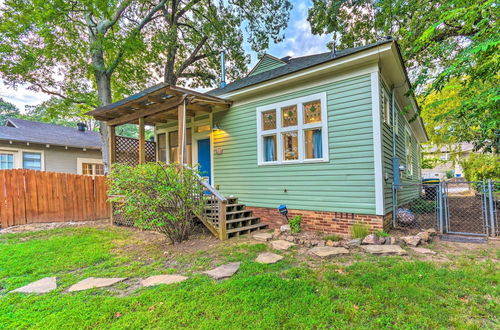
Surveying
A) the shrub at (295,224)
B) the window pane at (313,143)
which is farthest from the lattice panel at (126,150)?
the window pane at (313,143)

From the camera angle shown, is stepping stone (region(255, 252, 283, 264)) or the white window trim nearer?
stepping stone (region(255, 252, 283, 264))

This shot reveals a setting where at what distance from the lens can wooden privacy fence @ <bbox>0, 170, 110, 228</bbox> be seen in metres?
6.33

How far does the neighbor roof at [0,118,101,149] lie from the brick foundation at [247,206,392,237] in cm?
1196

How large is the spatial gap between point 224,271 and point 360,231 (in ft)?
9.31

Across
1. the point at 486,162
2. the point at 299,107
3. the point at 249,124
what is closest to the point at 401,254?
the point at 299,107

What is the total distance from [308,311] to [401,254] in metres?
2.31

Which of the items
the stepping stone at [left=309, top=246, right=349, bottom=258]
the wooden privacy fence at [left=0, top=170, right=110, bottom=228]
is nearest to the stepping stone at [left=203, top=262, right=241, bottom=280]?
the stepping stone at [left=309, top=246, right=349, bottom=258]

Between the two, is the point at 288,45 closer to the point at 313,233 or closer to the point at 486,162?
the point at 486,162

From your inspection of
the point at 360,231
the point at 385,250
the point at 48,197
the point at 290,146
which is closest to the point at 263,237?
the point at 360,231

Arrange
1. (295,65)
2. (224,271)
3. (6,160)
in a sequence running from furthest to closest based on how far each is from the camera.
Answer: (6,160)
(295,65)
(224,271)

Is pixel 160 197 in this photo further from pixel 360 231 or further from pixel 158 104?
pixel 360 231

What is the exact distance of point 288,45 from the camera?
44.9 ft

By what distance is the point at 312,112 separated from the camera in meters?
5.46

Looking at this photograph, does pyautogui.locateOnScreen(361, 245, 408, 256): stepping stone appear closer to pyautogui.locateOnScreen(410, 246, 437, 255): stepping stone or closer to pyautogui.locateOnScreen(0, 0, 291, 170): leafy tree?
pyautogui.locateOnScreen(410, 246, 437, 255): stepping stone
